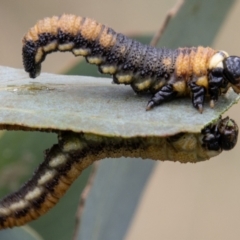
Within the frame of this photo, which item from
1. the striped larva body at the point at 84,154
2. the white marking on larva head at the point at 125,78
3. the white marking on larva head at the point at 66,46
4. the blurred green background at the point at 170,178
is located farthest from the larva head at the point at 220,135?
the blurred green background at the point at 170,178

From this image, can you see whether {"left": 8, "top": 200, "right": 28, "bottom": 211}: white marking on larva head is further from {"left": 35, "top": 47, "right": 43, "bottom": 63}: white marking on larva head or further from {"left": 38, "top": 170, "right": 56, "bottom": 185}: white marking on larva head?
{"left": 35, "top": 47, "right": 43, "bottom": 63}: white marking on larva head

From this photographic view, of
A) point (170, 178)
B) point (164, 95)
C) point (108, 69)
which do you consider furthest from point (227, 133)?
point (170, 178)

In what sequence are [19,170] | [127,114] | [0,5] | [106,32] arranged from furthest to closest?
[0,5], [19,170], [106,32], [127,114]

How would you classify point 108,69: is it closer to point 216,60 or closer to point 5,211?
point 216,60

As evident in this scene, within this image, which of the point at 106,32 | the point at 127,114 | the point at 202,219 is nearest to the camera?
the point at 127,114

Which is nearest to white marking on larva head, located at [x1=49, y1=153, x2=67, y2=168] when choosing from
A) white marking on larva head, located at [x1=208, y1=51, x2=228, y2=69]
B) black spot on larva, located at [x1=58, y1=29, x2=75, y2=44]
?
black spot on larva, located at [x1=58, y1=29, x2=75, y2=44]

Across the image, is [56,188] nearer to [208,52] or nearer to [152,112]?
[152,112]

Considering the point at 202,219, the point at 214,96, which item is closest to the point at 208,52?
the point at 214,96
